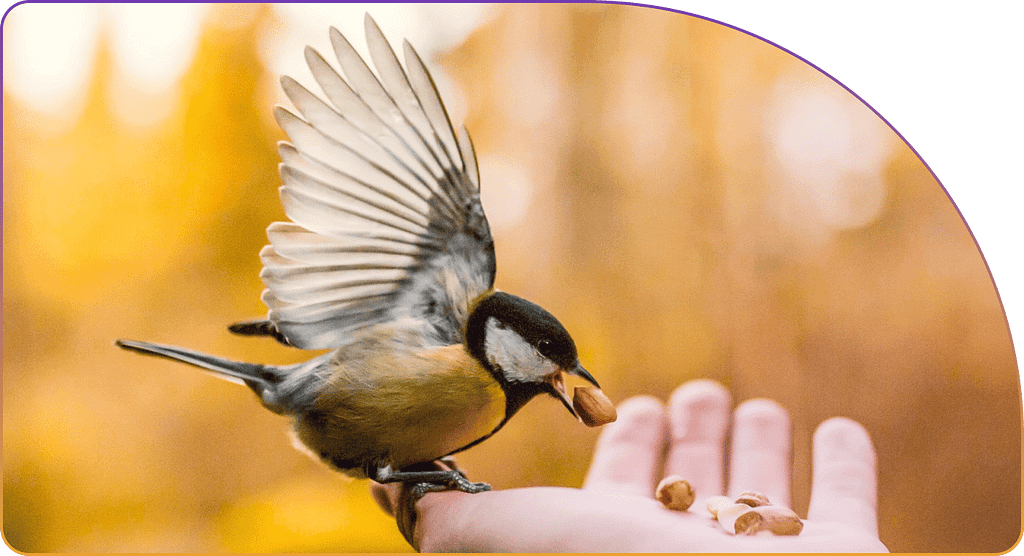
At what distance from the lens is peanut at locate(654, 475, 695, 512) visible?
1.06 metres

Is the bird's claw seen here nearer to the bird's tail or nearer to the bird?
the bird

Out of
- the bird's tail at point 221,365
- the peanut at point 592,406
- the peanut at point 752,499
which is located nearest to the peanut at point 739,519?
the peanut at point 752,499

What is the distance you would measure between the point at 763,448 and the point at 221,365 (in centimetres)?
74

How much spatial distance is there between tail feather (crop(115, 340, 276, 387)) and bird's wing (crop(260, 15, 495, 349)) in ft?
0.21

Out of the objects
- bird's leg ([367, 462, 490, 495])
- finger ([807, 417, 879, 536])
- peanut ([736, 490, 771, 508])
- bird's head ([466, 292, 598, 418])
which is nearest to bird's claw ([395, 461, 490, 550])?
bird's leg ([367, 462, 490, 495])

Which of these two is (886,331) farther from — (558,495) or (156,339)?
(156,339)

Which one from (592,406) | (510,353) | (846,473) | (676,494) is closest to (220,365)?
(510,353)

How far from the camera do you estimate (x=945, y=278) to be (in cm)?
102

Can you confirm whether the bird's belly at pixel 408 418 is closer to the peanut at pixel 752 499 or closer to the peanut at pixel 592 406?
the peanut at pixel 592 406

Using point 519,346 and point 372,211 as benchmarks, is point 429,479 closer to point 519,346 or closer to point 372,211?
point 519,346

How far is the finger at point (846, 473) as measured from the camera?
40.4 inches

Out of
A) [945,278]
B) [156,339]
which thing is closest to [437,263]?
[156,339]

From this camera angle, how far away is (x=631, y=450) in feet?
3.55

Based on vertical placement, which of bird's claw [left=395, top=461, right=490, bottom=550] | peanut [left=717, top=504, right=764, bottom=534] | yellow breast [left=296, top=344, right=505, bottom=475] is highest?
yellow breast [left=296, top=344, right=505, bottom=475]
